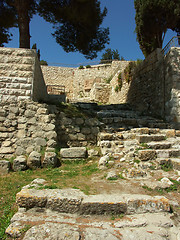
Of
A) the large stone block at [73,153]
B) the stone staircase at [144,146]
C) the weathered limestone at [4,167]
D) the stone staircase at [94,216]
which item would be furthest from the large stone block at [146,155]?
the weathered limestone at [4,167]

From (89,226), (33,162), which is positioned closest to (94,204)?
(89,226)

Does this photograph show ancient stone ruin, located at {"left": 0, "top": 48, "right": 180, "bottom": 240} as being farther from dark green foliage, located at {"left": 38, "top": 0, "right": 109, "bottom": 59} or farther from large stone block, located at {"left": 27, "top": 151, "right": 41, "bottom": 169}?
dark green foliage, located at {"left": 38, "top": 0, "right": 109, "bottom": 59}

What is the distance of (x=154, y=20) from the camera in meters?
13.4

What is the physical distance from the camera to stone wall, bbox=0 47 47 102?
16.1 ft

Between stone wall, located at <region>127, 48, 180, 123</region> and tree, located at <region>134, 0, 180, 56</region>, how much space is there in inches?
266

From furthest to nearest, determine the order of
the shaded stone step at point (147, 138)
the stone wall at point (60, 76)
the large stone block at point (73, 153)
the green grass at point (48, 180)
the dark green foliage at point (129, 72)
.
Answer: the stone wall at point (60, 76), the dark green foliage at point (129, 72), the shaded stone step at point (147, 138), the large stone block at point (73, 153), the green grass at point (48, 180)

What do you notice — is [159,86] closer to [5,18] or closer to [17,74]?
[17,74]

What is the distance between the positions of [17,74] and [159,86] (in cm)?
563

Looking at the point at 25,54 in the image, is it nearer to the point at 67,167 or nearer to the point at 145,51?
the point at 67,167

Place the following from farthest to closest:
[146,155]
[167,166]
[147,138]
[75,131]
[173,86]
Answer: [173,86] → [75,131] → [147,138] → [146,155] → [167,166]

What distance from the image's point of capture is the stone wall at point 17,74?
4898 mm

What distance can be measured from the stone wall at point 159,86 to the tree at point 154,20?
22.2 ft

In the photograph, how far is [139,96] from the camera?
352 inches

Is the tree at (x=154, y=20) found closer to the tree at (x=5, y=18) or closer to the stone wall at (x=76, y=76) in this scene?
the stone wall at (x=76, y=76)
